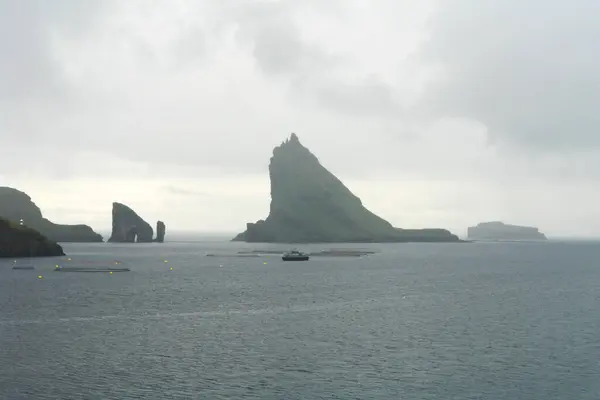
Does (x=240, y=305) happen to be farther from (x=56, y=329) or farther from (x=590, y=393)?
(x=590, y=393)

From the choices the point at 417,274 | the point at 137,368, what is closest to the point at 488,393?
the point at 137,368

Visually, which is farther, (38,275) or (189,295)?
(38,275)

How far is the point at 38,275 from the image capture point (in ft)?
497

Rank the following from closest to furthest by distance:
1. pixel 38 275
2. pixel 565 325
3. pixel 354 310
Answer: pixel 565 325
pixel 354 310
pixel 38 275

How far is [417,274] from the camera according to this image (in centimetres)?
16038

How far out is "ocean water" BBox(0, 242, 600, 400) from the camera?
140 ft

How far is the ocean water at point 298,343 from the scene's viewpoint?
42781 millimetres

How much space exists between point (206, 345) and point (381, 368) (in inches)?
708

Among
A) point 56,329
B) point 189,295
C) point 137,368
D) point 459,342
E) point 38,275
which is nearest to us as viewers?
point 137,368

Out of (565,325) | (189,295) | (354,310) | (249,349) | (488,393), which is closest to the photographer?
(488,393)

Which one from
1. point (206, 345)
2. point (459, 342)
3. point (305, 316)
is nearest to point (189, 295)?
point (305, 316)

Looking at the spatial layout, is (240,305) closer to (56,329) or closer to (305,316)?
(305,316)

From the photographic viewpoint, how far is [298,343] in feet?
194

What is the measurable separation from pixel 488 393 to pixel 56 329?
47321 mm
